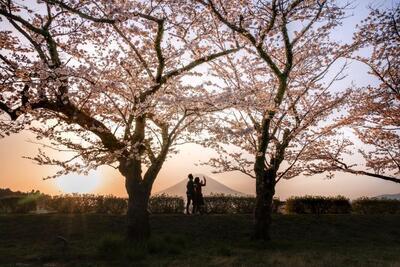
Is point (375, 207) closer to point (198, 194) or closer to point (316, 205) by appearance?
point (316, 205)

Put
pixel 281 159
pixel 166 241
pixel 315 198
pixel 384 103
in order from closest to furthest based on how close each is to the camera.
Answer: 1. pixel 166 241
2. pixel 281 159
3. pixel 384 103
4. pixel 315 198

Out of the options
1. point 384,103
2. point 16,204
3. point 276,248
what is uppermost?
point 384,103

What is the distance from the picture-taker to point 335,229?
21.8 metres

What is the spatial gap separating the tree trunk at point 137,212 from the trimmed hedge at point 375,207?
16.1 metres

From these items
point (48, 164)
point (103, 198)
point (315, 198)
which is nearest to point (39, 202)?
point (103, 198)

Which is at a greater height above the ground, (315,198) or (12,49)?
(12,49)

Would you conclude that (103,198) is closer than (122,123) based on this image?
No

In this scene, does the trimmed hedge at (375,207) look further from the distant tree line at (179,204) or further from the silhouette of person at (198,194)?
the silhouette of person at (198,194)

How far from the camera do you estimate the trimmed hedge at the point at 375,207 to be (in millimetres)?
27891

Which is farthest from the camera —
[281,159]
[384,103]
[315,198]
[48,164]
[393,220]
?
[315,198]

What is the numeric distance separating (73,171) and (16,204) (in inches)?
440

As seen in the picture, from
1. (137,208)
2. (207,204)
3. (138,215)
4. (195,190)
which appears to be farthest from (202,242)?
(207,204)

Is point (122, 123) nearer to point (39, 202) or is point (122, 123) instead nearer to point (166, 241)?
point (166, 241)

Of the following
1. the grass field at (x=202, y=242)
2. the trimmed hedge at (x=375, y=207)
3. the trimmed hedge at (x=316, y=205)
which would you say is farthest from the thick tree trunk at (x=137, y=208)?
the trimmed hedge at (x=375, y=207)
